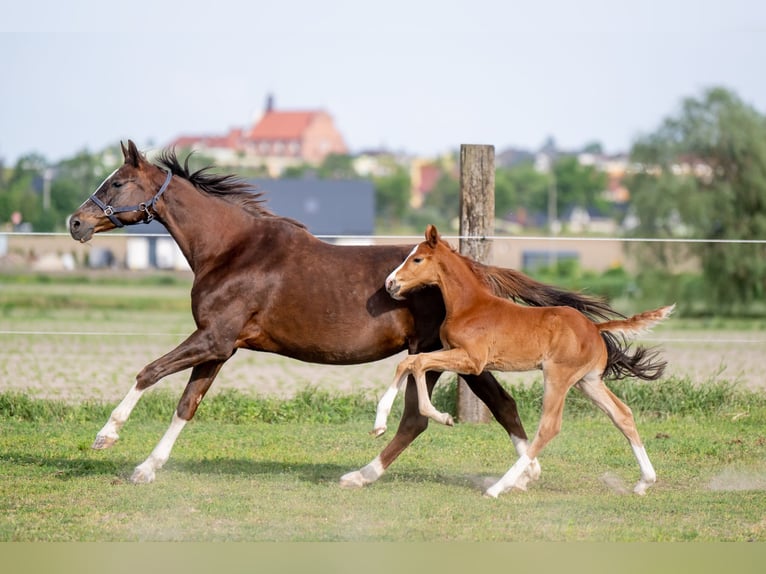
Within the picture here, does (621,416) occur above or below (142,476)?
above

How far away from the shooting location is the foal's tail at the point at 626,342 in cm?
686

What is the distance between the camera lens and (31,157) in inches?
2285

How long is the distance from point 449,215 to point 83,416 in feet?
358

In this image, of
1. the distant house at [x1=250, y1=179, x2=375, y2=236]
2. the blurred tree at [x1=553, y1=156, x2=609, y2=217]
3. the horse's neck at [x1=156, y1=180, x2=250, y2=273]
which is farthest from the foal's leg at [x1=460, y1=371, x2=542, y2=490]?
the blurred tree at [x1=553, y1=156, x2=609, y2=217]

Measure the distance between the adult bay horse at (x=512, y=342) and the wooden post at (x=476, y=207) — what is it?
7.78ft

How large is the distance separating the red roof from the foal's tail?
549 ft

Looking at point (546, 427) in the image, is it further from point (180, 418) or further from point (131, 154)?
point (131, 154)

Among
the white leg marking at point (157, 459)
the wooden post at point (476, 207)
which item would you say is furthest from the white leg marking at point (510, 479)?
the wooden post at point (476, 207)

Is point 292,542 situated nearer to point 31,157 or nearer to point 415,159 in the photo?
point 31,157

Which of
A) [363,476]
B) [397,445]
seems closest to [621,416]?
[397,445]

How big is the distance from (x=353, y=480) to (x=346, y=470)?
0.63 meters

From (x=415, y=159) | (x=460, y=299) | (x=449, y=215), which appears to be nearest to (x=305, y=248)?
(x=460, y=299)

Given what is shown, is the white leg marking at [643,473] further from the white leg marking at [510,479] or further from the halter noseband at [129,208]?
the halter noseband at [129,208]

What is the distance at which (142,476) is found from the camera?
6969 millimetres
